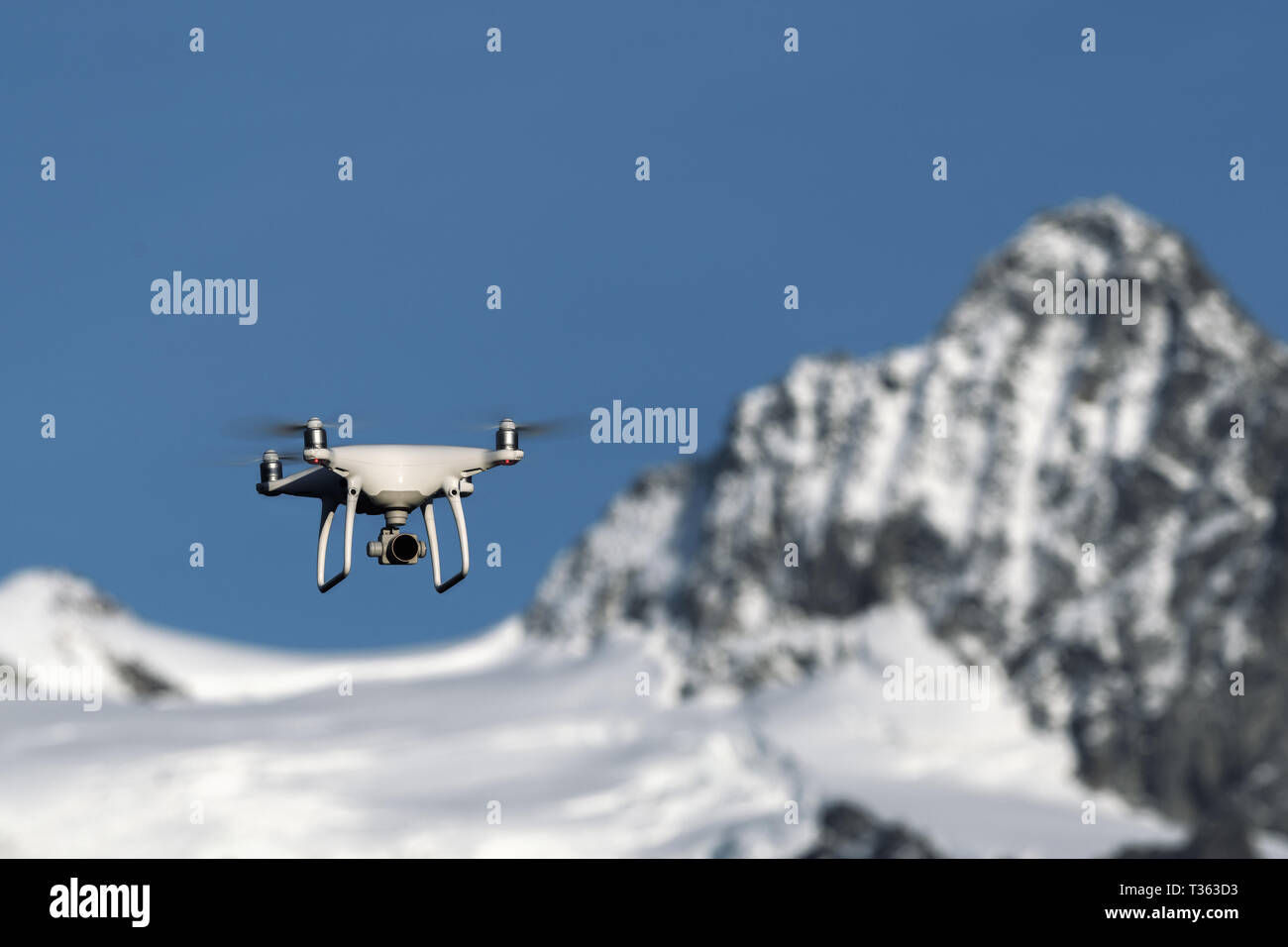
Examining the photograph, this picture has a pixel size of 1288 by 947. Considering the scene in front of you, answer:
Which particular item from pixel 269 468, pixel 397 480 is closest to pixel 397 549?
pixel 397 480

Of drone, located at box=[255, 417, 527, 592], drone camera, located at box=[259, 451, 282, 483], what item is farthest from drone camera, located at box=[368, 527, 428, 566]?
drone camera, located at box=[259, 451, 282, 483]

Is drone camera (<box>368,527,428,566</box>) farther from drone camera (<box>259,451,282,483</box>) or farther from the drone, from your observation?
drone camera (<box>259,451,282,483</box>)

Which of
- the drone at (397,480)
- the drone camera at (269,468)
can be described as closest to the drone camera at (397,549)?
the drone at (397,480)

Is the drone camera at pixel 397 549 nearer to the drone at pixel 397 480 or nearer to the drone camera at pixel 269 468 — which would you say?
the drone at pixel 397 480

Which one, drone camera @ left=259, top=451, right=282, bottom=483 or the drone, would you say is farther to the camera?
drone camera @ left=259, top=451, right=282, bottom=483

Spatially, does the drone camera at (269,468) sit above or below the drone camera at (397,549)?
above
